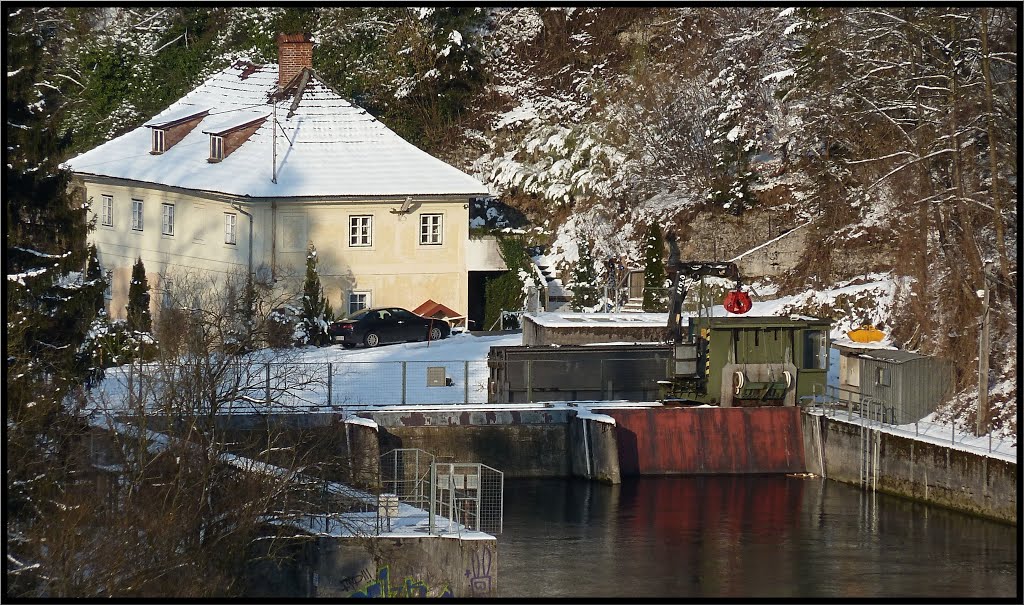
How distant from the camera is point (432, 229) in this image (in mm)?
54656

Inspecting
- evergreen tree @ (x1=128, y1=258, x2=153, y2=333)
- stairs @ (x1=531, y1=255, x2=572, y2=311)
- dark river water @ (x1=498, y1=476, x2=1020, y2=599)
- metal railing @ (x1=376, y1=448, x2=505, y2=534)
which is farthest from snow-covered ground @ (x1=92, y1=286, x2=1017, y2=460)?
evergreen tree @ (x1=128, y1=258, x2=153, y2=333)

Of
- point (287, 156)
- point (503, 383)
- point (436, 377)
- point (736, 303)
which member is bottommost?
point (503, 383)

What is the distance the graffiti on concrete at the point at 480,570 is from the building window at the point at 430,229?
29948 millimetres

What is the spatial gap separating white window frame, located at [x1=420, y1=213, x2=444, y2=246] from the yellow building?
1.2 inches

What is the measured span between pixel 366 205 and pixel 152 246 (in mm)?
7012

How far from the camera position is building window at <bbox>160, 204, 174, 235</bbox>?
54594 millimetres

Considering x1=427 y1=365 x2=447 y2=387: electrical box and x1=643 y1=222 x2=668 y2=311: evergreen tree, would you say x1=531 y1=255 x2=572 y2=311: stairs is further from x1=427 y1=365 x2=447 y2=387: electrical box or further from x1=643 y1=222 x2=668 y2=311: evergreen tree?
x1=427 y1=365 x2=447 y2=387: electrical box

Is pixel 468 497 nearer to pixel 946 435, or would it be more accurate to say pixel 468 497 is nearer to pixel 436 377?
A: pixel 946 435

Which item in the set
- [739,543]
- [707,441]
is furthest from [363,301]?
[739,543]

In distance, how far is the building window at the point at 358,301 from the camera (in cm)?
5391

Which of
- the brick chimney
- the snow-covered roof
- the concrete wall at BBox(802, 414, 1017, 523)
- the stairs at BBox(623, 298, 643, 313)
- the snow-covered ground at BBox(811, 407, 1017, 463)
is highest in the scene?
the brick chimney

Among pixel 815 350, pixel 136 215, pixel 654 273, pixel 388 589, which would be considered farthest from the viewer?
pixel 136 215

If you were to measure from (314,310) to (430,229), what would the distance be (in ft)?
19.8

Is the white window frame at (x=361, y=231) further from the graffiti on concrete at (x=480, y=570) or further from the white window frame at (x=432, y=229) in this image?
the graffiti on concrete at (x=480, y=570)
